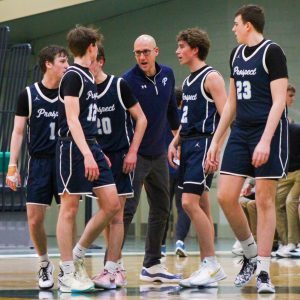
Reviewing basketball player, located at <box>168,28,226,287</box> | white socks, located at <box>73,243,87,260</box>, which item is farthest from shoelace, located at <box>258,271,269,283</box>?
white socks, located at <box>73,243,87,260</box>

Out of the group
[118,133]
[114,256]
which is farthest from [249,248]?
[118,133]

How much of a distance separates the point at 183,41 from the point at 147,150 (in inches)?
40.3

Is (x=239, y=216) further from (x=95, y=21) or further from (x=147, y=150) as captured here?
(x=95, y=21)

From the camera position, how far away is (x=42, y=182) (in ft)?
26.3

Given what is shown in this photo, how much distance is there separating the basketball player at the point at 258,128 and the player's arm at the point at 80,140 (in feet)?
3.42

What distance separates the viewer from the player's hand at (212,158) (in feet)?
25.4

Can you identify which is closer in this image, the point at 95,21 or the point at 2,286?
the point at 2,286

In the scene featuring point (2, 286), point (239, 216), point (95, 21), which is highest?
point (95, 21)

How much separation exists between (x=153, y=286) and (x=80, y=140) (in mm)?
1501

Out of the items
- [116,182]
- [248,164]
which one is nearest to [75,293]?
[116,182]

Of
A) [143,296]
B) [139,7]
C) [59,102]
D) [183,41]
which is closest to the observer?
[143,296]

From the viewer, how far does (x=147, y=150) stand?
8.55m

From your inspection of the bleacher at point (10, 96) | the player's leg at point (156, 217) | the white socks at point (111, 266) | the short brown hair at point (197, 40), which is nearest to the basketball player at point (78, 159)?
the white socks at point (111, 266)

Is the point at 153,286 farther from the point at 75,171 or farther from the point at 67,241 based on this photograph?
the point at 75,171
